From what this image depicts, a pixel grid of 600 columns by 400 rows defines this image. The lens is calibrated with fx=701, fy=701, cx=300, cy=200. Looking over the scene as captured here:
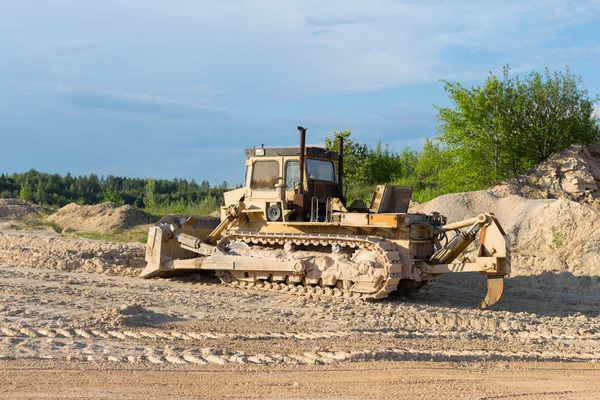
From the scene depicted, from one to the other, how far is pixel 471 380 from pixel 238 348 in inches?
104

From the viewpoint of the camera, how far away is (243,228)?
14.2m

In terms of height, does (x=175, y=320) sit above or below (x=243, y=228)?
below

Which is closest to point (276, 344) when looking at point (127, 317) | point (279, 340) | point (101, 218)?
point (279, 340)

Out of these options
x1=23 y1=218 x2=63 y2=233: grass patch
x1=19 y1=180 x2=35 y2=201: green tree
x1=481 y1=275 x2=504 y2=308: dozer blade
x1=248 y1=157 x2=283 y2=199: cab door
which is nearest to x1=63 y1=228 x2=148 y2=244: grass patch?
x1=23 y1=218 x2=63 y2=233: grass patch

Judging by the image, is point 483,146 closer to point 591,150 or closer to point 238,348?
point 591,150

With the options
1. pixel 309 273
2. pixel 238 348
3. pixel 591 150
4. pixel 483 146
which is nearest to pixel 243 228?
pixel 309 273

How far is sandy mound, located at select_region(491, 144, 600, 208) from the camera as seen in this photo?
90.1 feet

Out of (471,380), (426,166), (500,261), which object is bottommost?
(471,380)

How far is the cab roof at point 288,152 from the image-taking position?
1359cm

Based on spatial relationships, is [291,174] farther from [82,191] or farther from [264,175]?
[82,191]

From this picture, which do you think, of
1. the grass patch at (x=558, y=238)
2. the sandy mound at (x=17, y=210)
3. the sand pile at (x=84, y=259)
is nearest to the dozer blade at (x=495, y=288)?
the sand pile at (x=84, y=259)

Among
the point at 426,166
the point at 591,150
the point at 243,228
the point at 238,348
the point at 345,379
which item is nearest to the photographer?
the point at 345,379

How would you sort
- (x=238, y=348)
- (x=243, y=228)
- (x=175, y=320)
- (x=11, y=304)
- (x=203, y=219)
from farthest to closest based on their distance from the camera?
(x=203, y=219) → (x=243, y=228) → (x=11, y=304) → (x=175, y=320) → (x=238, y=348)

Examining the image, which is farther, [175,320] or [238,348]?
[175,320]
